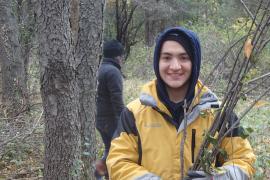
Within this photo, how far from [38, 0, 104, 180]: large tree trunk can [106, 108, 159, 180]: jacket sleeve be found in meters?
1.23

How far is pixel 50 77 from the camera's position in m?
3.28

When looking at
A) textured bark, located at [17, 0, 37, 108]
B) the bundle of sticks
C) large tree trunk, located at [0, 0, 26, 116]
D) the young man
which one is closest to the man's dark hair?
large tree trunk, located at [0, 0, 26, 116]

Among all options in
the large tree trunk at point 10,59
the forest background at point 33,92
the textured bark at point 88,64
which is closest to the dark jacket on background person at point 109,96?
the forest background at point 33,92

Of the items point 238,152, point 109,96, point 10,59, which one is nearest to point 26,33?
point 10,59

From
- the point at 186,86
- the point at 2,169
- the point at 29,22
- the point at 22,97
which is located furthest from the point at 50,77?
the point at 29,22

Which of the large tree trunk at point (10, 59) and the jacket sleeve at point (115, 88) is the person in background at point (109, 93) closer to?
the jacket sleeve at point (115, 88)

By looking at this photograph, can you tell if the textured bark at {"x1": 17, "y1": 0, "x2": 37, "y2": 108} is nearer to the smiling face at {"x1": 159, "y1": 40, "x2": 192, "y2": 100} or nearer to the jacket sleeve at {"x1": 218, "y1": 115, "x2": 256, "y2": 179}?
the smiling face at {"x1": 159, "y1": 40, "x2": 192, "y2": 100}

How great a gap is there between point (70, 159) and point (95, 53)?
3.65 feet

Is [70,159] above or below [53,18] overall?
below

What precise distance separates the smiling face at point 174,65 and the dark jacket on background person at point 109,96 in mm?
3112

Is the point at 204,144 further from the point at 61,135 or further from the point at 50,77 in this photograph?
the point at 61,135

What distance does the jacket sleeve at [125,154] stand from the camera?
7.04ft

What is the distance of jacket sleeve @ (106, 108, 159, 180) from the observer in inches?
84.4

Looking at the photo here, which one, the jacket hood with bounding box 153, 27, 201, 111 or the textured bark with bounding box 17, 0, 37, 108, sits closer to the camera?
the jacket hood with bounding box 153, 27, 201, 111
